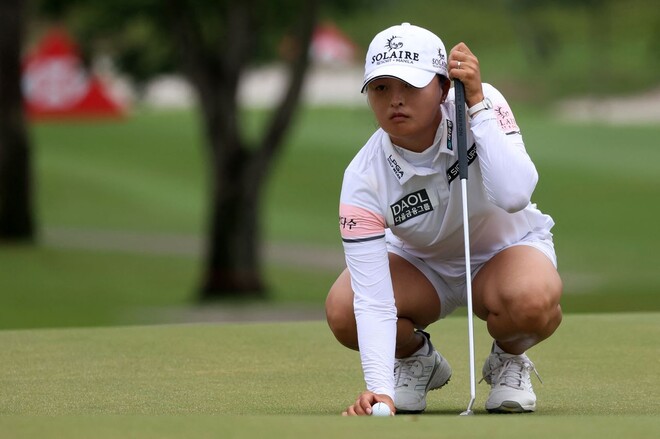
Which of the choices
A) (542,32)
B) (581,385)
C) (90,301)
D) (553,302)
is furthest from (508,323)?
(542,32)

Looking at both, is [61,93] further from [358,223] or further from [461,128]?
[461,128]

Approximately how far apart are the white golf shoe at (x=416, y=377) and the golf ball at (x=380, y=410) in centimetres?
74

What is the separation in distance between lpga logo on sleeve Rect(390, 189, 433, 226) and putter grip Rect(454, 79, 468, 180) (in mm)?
232


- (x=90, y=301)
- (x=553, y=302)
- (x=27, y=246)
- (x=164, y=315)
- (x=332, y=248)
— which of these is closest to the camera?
(x=553, y=302)

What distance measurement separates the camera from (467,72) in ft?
17.6

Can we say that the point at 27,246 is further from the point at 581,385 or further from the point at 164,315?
the point at 581,385

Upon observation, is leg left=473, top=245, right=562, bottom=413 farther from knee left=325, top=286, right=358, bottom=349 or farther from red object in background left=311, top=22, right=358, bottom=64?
red object in background left=311, top=22, right=358, bottom=64

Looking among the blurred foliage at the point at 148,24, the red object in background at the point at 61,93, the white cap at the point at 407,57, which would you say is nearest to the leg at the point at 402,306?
the white cap at the point at 407,57

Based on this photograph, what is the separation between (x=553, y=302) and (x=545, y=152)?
25981mm

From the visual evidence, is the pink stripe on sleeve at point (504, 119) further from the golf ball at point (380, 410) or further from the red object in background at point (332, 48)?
the red object in background at point (332, 48)

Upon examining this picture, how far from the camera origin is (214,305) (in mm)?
16656

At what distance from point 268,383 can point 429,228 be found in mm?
1268

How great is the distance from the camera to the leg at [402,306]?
584 centimetres

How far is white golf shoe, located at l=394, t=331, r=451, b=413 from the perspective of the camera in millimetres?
5992
